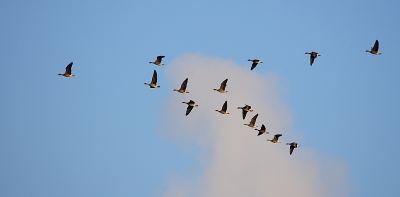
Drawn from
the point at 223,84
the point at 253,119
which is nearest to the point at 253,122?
the point at 253,119

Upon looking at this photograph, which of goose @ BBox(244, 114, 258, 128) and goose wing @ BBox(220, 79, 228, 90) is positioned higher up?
goose wing @ BBox(220, 79, 228, 90)

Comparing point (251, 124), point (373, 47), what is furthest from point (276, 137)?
point (373, 47)

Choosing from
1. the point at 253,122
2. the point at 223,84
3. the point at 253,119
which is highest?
the point at 223,84

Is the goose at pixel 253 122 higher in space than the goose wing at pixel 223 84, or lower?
lower

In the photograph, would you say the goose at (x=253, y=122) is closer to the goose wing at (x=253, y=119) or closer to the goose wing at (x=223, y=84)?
the goose wing at (x=253, y=119)

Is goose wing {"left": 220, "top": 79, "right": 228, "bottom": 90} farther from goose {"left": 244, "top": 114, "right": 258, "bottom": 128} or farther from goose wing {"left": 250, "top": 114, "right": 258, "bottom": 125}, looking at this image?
goose {"left": 244, "top": 114, "right": 258, "bottom": 128}

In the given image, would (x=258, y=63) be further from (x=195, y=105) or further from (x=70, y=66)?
(x=70, y=66)

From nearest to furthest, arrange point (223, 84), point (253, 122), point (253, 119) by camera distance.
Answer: point (223, 84) < point (253, 119) < point (253, 122)

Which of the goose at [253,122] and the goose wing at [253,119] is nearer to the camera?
the goose wing at [253,119]

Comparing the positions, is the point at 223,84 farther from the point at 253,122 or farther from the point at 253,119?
the point at 253,122

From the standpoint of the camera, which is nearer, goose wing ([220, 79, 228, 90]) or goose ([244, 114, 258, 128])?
goose wing ([220, 79, 228, 90])

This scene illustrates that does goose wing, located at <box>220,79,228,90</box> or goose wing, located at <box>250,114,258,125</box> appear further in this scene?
goose wing, located at <box>250,114,258,125</box>

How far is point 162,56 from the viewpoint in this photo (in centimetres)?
15738

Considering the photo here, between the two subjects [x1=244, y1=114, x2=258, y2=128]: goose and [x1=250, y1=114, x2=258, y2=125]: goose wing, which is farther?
[x1=244, y1=114, x2=258, y2=128]: goose
